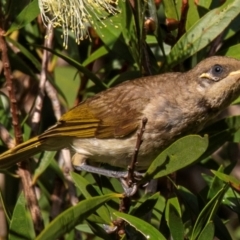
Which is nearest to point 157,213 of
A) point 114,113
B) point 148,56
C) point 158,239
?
point 114,113

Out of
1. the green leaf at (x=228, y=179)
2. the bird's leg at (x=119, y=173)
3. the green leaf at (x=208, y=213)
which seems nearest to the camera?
the green leaf at (x=208, y=213)

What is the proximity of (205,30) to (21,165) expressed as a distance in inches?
38.2

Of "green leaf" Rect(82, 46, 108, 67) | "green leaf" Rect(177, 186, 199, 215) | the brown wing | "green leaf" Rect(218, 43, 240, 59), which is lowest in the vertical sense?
"green leaf" Rect(177, 186, 199, 215)

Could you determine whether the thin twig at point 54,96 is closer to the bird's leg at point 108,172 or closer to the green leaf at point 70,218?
the bird's leg at point 108,172

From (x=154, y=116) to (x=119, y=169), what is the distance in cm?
44

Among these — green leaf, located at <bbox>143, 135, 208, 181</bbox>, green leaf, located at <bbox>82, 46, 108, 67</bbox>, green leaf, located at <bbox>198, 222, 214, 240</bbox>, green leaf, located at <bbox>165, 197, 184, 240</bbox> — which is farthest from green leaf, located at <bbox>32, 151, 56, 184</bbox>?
green leaf, located at <bbox>198, 222, 214, 240</bbox>

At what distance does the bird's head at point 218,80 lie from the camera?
12.0 feet

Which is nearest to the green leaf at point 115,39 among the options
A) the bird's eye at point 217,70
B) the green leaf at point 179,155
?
the bird's eye at point 217,70

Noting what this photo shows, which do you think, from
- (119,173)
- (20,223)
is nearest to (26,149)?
(119,173)

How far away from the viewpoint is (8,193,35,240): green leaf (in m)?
3.16

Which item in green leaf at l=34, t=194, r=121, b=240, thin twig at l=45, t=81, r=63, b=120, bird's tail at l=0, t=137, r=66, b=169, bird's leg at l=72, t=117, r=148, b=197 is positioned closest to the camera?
green leaf at l=34, t=194, r=121, b=240

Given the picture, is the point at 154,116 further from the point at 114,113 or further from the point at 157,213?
the point at 157,213

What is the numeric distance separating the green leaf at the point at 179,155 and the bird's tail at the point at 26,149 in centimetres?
72

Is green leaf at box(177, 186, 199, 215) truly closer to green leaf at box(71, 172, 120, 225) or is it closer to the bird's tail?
green leaf at box(71, 172, 120, 225)
